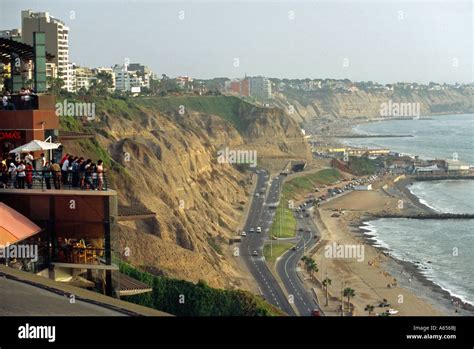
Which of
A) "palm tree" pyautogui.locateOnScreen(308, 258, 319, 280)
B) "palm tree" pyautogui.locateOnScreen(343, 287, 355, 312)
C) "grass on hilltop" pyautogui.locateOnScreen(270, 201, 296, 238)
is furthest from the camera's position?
"grass on hilltop" pyautogui.locateOnScreen(270, 201, 296, 238)

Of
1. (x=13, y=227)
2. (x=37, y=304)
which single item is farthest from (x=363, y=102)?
(x=37, y=304)

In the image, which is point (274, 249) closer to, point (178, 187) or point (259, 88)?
point (178, 187)

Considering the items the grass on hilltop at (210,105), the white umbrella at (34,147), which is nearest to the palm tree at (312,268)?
the white umbrella at (34,147)

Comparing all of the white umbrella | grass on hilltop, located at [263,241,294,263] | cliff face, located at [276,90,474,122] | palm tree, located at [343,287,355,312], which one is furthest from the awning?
cliff face, located at [276,90,474,122]

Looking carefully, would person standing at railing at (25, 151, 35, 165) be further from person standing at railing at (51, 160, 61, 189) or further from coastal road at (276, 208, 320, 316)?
coastal road at (276, 208, 320, 316)

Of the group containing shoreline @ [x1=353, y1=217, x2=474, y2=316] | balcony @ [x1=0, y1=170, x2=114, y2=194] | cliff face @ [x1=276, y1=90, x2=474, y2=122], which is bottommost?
shoreline @ [x1=353, y1=217, x2=474, y2=316]

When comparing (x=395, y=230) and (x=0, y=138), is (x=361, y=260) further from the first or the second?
(x=0, y=138)
